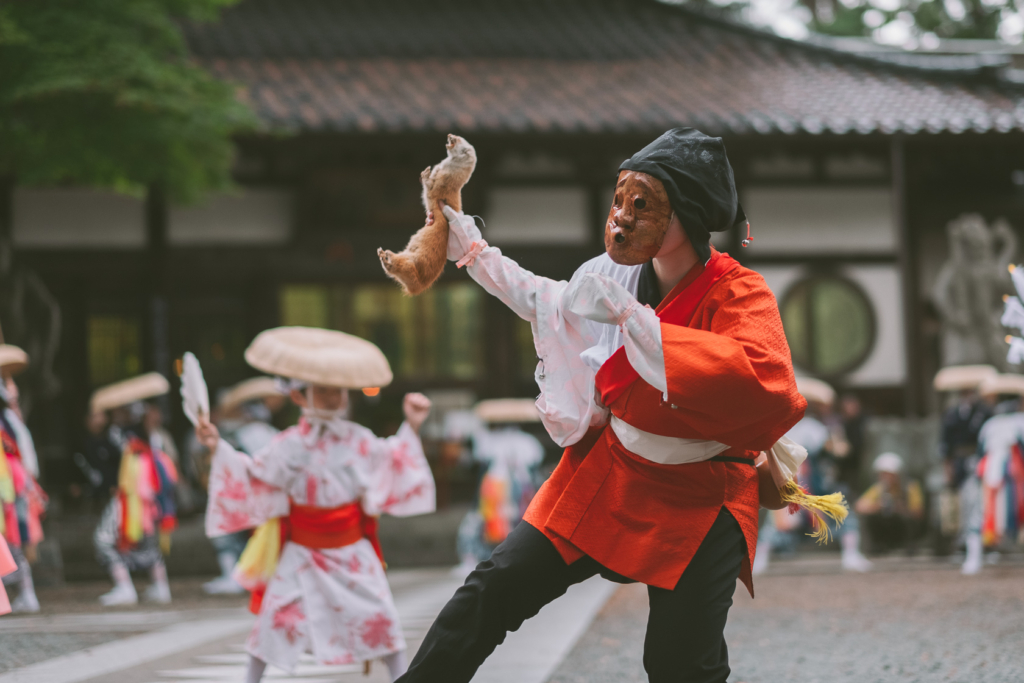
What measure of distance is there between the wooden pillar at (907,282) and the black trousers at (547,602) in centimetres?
988

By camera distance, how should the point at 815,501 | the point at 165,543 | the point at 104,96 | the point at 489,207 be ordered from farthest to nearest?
1. the point at 489,207
2. the point at 165,543
3. the point at 104,96
4. the point at 815,501

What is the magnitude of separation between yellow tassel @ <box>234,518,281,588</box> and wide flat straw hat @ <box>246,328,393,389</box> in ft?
2.15

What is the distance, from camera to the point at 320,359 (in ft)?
15.7

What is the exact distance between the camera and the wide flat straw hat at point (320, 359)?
4734 millimetres

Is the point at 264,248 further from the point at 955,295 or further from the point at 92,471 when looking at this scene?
the point at 955,295

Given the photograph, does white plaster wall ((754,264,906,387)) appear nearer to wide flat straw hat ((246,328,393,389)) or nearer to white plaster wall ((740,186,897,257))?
white plaster wall ((740,186,897,257))

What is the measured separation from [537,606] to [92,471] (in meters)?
7.96

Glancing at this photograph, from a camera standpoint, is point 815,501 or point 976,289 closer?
point 815,501

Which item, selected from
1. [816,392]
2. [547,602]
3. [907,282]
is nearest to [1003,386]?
[816,392]

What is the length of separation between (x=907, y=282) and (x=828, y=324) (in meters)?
0.96

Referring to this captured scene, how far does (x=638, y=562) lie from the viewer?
275cm

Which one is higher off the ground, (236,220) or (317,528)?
(236,220)

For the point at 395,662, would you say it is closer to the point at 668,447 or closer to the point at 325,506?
the point at 325,506

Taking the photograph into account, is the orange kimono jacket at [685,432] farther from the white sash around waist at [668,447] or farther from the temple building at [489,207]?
the temple building at [489,207]
